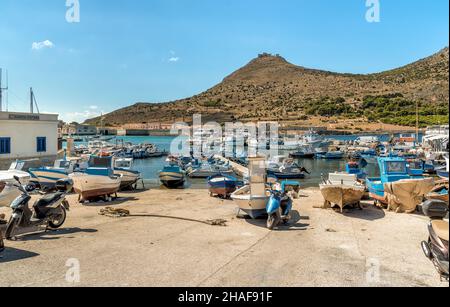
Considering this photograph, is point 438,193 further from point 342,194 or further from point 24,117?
point 24,117

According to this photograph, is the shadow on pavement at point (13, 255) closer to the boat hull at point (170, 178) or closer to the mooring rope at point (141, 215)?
the mooring rope at point (141, 215)

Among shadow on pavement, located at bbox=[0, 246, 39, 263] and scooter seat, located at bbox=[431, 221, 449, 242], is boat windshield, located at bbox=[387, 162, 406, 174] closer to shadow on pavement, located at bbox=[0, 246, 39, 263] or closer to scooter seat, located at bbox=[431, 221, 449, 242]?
scooter seat, located at bbox=[431, 221, 449, 242]

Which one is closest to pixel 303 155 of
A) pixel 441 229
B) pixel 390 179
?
pixel 390 179

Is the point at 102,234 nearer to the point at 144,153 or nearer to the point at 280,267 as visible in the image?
the point at 280,267

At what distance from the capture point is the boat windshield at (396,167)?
47.4 ft

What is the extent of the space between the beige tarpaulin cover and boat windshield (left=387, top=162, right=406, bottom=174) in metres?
1.52

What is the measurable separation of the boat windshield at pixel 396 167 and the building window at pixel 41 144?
85.9 feet

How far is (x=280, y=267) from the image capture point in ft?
22.7

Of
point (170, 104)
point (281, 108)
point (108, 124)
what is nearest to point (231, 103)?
point (281, 108)

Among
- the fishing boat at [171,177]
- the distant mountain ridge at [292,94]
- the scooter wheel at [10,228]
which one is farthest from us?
the distant mountain ridge at [292,94]

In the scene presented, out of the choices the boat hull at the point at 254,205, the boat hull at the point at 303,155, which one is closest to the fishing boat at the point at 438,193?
the boat hull at the point at 254,205

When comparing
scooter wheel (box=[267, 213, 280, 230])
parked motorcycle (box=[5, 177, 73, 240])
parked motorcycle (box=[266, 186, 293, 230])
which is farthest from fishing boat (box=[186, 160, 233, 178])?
parked motorcycle (box=[5, 177, 73, 240])

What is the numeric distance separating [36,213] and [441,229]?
9377 mm

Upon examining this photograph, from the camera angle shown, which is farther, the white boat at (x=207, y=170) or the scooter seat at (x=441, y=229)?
the white boat at (x=207, y=170)
